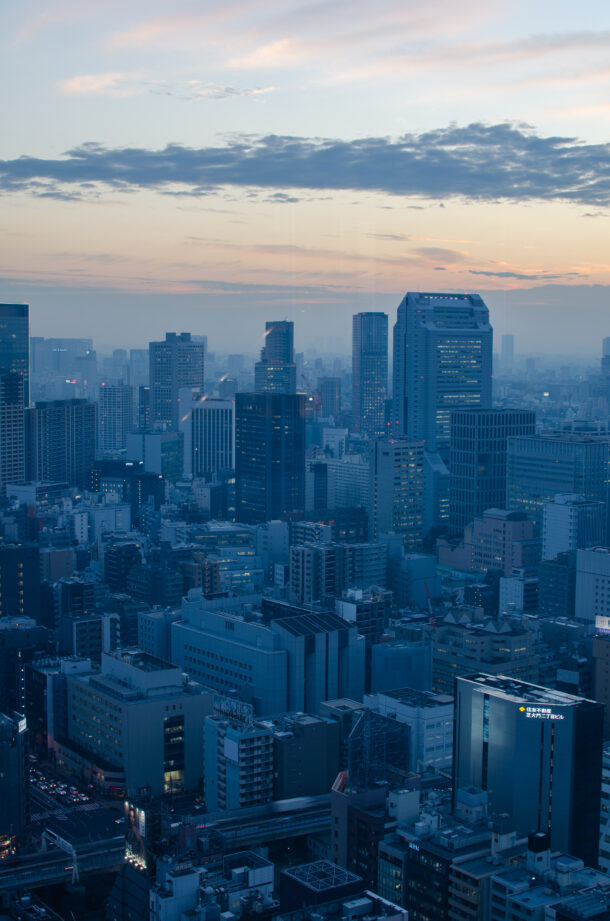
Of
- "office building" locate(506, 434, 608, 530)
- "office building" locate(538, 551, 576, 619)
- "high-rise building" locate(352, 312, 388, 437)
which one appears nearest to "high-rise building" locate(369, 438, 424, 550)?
"office building" locate(506, 434, 608, 530)

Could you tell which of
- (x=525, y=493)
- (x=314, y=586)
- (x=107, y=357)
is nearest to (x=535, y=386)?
(x=525, y=493)

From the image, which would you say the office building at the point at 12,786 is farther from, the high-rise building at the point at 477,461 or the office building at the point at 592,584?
the high-rise building at the point at 477,461

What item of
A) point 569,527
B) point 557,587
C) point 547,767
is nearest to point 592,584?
point 557,587

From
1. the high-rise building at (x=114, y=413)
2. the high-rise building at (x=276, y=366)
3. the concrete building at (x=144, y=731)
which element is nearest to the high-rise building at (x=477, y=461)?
the high-rise building at (x=276, y=366)

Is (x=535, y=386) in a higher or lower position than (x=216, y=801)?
higher

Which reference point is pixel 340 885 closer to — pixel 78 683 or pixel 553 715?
pixel 553 715
